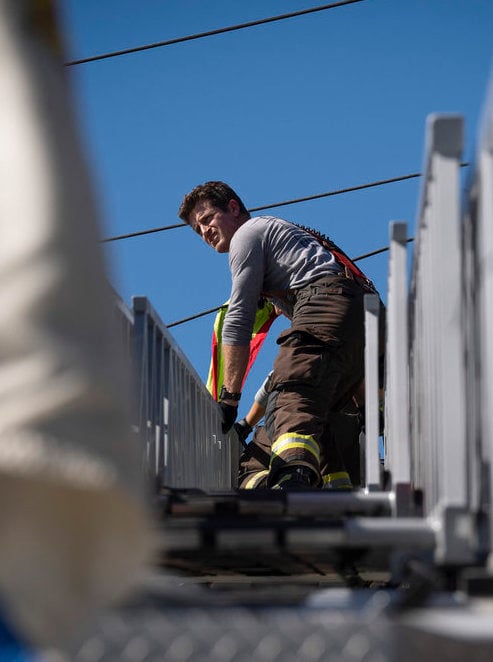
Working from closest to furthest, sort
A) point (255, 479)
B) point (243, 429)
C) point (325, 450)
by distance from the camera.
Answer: point (325, 450), point (255, 479), point (243, 429)

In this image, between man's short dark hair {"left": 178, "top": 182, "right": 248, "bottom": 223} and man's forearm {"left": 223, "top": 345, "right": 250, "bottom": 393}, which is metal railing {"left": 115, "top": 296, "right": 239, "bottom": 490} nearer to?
man's forearm {"left": 223, "top": 345, "right": 250, "bottom": 393}

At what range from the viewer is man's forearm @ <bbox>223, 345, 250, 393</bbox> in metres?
6.33

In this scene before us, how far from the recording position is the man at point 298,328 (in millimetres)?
5305

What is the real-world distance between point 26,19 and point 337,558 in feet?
6.17

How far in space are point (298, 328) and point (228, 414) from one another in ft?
5.19

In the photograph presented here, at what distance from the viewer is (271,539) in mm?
2533

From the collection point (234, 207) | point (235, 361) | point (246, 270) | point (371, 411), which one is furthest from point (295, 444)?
point (234, 207)

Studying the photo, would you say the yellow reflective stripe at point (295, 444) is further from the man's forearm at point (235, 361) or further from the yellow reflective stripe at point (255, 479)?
the yellow reflective stripe at point (255, 479)

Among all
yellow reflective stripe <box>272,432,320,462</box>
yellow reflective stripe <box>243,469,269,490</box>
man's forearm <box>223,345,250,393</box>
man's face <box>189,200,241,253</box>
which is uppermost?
man's face <box>189,200,241,253</box>

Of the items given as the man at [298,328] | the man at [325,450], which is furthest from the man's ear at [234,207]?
the man at [325,450]

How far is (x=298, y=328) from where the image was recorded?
5.72m

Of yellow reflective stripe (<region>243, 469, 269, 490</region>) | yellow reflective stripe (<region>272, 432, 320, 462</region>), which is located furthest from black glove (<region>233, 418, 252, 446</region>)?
yellow reflective stripe (<region>272, 432, 320, 462</region>)

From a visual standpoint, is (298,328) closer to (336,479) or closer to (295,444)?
(295,444)

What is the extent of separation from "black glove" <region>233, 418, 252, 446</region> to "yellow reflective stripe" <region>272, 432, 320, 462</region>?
290 centimetres
